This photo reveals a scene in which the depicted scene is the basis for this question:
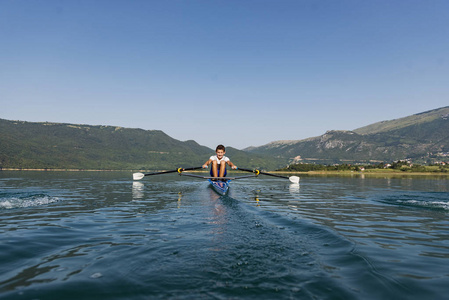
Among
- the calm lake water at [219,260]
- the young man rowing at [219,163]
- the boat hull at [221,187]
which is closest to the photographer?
the calm lake water at [219,260]

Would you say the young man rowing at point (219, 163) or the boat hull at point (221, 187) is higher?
the young man rowing at point (219, 163)

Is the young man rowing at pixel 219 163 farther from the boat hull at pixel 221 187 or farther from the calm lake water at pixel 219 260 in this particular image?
the calm lake water at pixel 219 260

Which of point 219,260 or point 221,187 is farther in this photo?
point 221,187

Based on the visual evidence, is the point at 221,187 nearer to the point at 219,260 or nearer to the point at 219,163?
the point at 219,163

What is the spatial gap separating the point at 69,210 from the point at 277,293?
14708mm

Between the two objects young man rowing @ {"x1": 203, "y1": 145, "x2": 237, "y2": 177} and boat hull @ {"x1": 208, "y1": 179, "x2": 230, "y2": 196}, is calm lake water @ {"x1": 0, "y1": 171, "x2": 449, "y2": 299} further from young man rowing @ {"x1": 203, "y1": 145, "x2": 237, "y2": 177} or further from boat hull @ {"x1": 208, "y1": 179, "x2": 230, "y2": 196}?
young man rowing @ {"x1": 203, "y1": 145, "x2": 237, "y2": 177}

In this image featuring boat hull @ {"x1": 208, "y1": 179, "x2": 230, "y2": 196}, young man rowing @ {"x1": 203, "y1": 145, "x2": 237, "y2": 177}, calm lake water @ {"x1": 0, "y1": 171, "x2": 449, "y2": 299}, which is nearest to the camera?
calm lake water @ {"x1": 0, "y1": 171, "x2": 449, "y2": 299}

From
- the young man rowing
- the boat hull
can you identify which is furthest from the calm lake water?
the young man rowing

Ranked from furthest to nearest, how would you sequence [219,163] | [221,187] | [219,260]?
[219,163], [221,187], [219,260]

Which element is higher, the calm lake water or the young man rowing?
the young man rowing

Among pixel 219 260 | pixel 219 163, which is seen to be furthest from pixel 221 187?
pixel 219 260

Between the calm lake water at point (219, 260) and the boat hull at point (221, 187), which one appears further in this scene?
the boat hull at point (221, 187)

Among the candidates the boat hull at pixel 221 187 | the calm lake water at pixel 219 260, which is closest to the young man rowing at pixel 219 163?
the boat hull at pixel 221 187

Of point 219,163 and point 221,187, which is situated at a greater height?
point 219,163
